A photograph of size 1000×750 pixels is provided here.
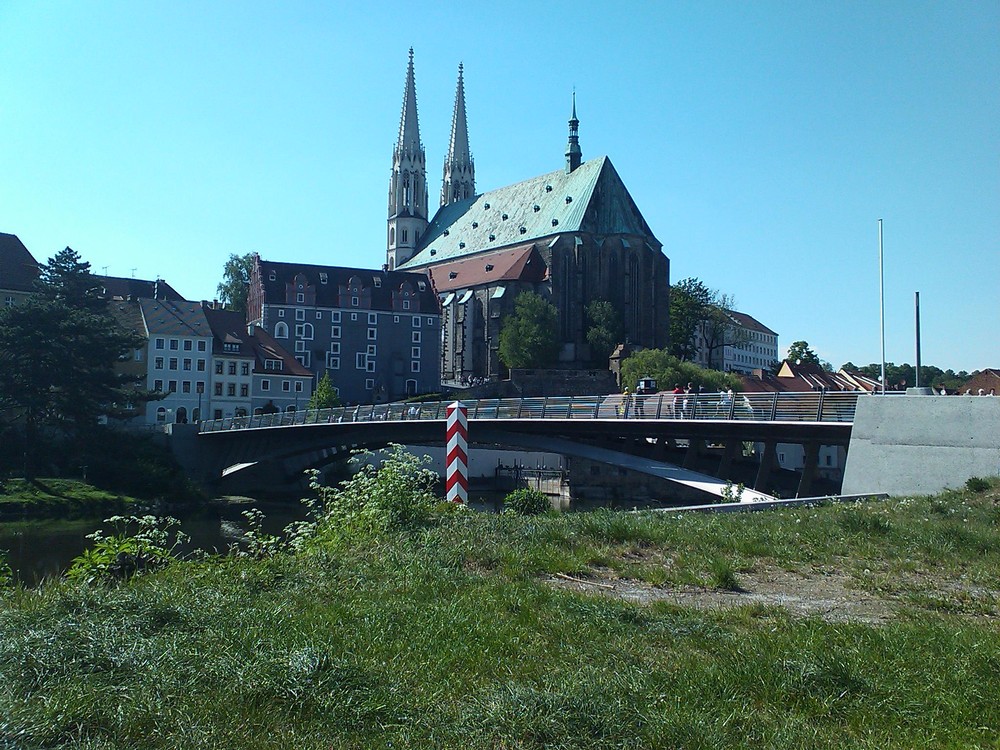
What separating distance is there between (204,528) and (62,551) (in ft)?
34.7

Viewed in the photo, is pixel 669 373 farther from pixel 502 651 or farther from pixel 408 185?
pixel 502 651

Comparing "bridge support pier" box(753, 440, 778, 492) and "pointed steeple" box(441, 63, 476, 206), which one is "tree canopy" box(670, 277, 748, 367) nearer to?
"pointed steeple" box(441, 63, 476, 206)

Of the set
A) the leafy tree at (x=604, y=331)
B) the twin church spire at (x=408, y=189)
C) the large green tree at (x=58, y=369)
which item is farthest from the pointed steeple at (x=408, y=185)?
the large green tree at (x=58, y=369)

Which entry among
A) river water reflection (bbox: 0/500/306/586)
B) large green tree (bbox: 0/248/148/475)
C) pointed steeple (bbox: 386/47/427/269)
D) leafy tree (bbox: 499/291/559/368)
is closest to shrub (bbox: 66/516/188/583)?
river water reflection (bbox: 0/500/306/586)

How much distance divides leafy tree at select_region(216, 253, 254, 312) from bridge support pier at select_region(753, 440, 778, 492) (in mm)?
95801

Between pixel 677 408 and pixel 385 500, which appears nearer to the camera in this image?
pixel 385 500

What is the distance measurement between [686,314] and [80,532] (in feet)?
285

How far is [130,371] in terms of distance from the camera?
75.5 m

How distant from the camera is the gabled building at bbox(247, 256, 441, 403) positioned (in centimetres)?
10106

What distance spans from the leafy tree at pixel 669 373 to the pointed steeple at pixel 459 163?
6234 centimetres

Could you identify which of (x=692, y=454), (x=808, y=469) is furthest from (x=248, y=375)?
(x=808, y=469)

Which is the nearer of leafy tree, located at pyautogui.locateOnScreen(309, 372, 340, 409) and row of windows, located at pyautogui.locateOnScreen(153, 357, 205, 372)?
row of windows, located at pyautogui.locateOnScreen(153, 357, 205, 372)

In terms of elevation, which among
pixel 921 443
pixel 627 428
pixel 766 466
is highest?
pixel 921 443

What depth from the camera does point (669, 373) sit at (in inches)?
3297
